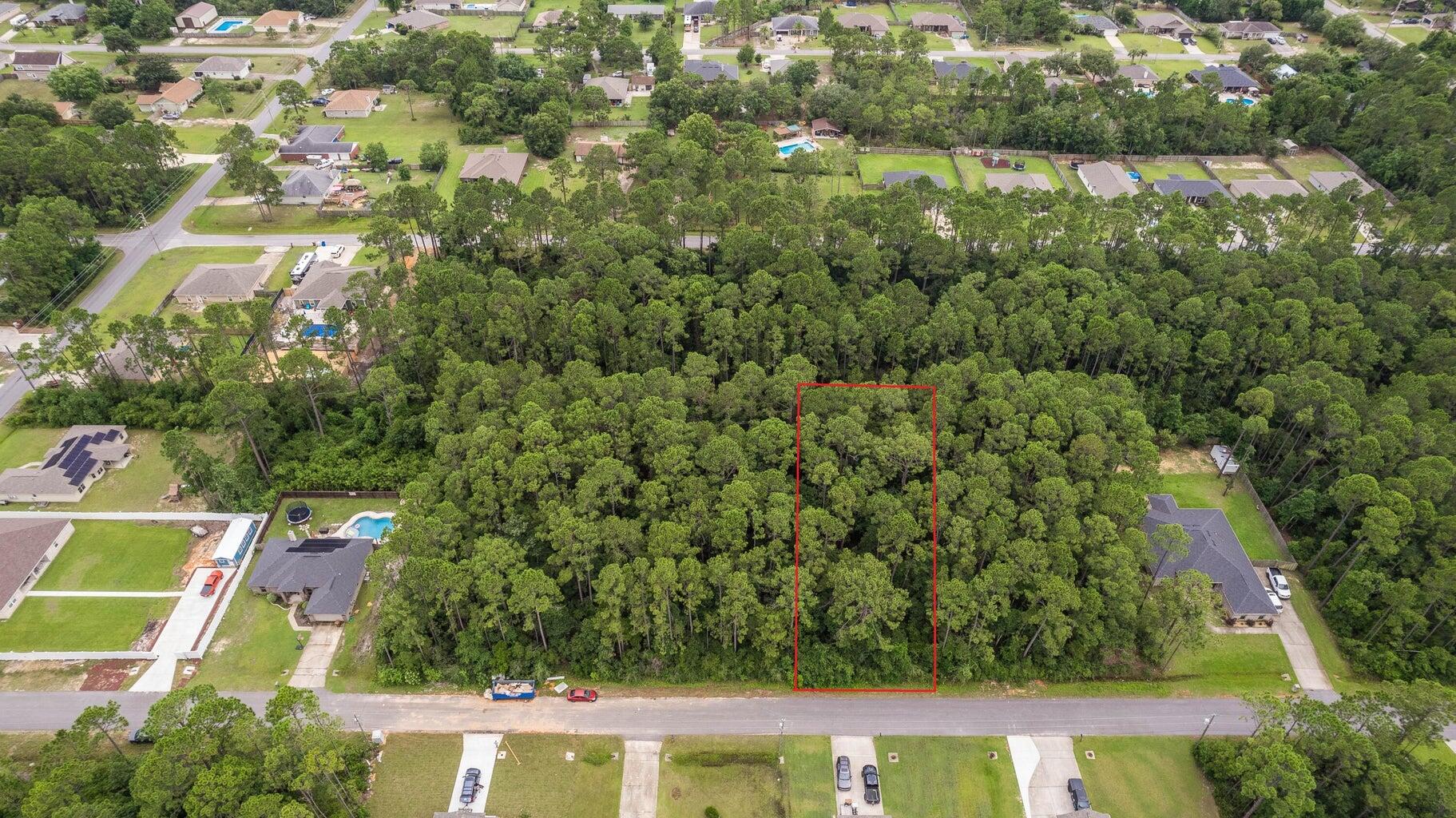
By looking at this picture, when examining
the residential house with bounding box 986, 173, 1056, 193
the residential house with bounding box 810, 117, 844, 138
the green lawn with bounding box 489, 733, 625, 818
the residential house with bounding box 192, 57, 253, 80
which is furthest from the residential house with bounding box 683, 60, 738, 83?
the green lawn with bounding box 489, 733, 625, 818

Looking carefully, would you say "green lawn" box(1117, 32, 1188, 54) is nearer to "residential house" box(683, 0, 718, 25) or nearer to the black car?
"residential house" box(683, 0, 718, 25)

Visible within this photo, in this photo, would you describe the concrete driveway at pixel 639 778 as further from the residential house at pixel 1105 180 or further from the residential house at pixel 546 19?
the residential house at pixel 546 19

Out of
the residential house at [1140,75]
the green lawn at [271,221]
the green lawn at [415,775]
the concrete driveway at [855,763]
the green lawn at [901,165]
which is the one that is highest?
the residential house at [1140,75]

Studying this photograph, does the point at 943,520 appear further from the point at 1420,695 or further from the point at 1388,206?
the point at 1388,206

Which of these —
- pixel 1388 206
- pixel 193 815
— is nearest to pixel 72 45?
pixel 193 815

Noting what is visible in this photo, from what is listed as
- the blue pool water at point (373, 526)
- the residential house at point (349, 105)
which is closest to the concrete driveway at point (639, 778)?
the blue pool water at point (373, 526)

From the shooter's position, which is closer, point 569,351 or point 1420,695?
point 1420,695

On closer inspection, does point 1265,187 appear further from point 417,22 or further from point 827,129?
point 417,22
